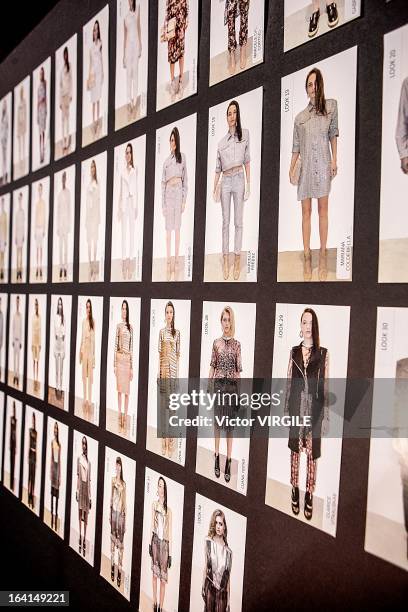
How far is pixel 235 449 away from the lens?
5.55ft

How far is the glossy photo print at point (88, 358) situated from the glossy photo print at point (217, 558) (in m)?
0.76

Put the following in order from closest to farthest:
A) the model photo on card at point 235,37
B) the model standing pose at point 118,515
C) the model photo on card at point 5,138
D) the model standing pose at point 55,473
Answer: the model photo on card at point 235,37
the model standing pose at point 118,515
the model standing pose at point 55,473
the model photo on card at point 5,138

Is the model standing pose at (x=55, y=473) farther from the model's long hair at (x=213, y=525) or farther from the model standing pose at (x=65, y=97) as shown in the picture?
the model standing pose at (x=65, y=97)

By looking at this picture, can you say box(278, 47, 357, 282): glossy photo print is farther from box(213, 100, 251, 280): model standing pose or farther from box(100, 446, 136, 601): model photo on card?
box(100, 446, 136, 601): model photo on card

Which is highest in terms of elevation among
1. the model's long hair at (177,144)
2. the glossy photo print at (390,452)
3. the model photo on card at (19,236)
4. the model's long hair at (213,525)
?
the model's long hair at (177,144)

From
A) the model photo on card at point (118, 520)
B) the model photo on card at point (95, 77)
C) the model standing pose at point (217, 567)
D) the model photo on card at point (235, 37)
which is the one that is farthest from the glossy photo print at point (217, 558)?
the model photo on card at point (95, 77)

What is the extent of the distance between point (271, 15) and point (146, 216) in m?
0.79

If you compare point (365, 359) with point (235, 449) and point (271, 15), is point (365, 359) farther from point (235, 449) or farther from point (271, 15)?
point (271, 15)

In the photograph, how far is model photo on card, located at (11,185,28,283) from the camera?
3.15 meters

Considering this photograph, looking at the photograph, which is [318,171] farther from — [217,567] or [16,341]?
[16,341]

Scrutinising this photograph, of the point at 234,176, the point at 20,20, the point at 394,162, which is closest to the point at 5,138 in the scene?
the point at 20,20

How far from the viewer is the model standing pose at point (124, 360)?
2.19m

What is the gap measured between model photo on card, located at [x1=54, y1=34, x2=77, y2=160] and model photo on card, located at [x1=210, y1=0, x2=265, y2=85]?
103cm

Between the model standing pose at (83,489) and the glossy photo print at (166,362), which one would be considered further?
the model standing pose at (83,489)
